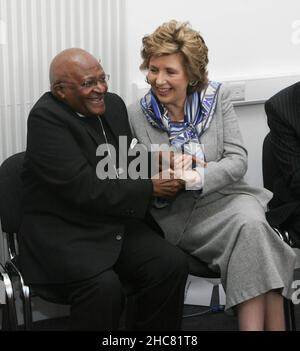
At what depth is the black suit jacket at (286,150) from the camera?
2670 mm

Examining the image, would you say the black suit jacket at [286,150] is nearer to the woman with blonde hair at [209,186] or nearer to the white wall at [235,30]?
the woman with blonde hair at [209,186]

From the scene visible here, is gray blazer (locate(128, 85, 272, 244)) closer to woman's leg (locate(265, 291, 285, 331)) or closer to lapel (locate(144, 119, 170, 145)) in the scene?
lapel (locate(144, 119, 170, 145))

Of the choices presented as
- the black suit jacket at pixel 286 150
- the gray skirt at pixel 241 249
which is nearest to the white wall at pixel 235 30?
the black suit jacket at pixel 286 150

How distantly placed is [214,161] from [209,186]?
5.7 inches

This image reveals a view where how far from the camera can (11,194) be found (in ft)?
8.36

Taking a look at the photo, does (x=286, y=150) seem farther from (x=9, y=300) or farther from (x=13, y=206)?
(x=9, y=300)

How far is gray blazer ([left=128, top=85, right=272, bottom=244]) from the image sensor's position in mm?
2621

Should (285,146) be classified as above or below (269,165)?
above

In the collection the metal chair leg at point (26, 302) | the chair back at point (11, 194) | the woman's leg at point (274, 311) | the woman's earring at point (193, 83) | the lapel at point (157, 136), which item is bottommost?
the woman's leg at point (274, 311)

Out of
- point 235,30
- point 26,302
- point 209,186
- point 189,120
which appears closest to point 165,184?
point 209,186

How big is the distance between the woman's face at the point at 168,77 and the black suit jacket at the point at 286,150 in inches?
15.7
